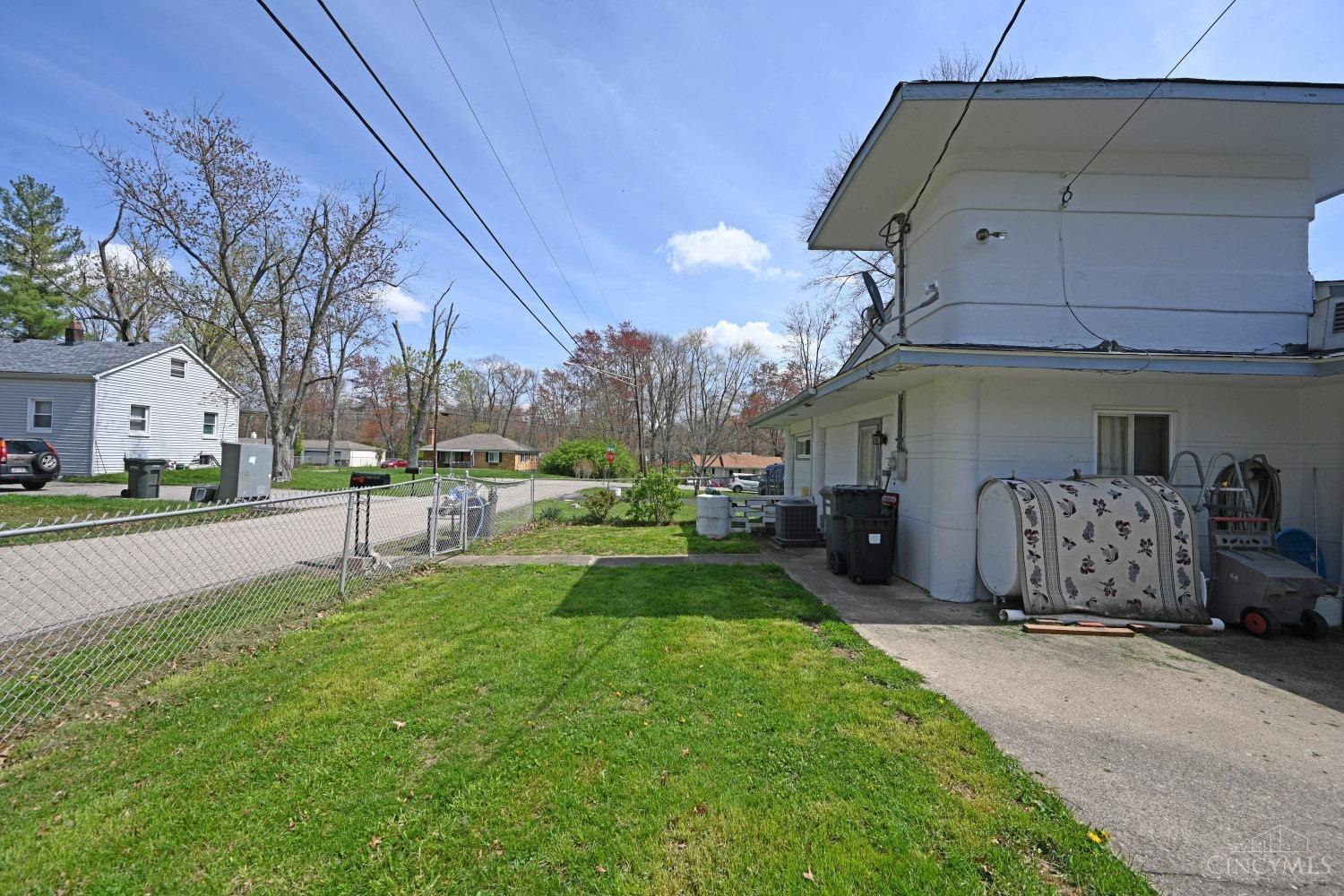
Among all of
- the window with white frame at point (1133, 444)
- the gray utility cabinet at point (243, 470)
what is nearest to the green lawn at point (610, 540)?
the window with white frame at point (1133, 444)

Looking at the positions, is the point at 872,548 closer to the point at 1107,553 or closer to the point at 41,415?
the point at 1107,553

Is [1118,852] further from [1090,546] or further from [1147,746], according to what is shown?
[1090,546]

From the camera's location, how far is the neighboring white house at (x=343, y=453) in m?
58.0

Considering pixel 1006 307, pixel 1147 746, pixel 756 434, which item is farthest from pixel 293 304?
pixel 756 434

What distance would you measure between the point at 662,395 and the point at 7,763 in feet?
136

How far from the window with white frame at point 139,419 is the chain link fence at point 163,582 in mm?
15098

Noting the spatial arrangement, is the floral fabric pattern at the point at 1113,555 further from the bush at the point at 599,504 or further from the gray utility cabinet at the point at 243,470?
the gray utility cabinet at the point at 243,470

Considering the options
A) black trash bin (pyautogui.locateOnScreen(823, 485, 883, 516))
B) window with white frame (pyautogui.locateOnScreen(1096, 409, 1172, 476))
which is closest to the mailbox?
black trash bin (pyautogui.locateOnScreen(823, 485, 883, 516))

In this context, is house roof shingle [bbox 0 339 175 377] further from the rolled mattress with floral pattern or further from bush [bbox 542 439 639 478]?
the rolled mattress with floral pattern

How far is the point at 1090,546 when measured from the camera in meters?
5.54

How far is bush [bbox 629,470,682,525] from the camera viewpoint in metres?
13.5

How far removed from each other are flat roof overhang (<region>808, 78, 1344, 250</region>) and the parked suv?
21820mm

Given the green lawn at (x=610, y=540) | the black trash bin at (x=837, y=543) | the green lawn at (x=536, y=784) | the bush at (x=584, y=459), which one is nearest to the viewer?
the green lawn at (x=536, y=784)

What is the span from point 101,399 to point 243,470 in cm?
1215
